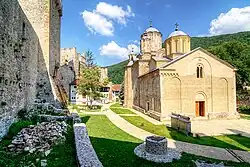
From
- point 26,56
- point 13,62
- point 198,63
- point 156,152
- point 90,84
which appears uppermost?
point 198,63

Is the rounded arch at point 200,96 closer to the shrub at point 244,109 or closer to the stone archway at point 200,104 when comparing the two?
the stone archway at point 200,104

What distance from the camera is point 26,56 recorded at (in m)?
13.9

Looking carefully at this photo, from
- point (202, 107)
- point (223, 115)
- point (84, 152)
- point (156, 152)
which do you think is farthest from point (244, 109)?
point (84, 152)

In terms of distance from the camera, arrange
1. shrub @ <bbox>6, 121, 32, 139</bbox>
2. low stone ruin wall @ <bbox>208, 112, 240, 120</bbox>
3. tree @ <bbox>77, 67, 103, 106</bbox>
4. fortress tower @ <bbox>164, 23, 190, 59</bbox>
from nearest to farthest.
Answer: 1. shrub @ <bbox>6, 121, 32, 139</bbox>
2. low stone ruin wall @ <bbox>208, 112, 240, 120</bbox>
3. fortress tower @ <bbox>164, 23, 190, 59</bbox>
4. tree @ <bbox>77, 67, 103, 106</bbox>

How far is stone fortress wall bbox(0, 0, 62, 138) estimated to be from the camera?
32.4ft

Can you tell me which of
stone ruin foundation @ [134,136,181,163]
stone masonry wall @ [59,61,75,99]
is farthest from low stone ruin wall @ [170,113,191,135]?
stone masonry wall @ [59,61,75,99]

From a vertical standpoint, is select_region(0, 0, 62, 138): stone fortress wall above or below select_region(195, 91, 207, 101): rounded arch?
above

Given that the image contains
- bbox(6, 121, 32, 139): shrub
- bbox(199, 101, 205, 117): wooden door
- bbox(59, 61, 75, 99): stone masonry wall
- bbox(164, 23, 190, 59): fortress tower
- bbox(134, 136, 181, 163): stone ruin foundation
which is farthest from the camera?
bbox(59, 61, 75, 99): stone masonry wall

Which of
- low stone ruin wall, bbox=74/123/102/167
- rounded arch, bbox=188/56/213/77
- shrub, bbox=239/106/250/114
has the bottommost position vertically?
shrub, bbox=239/106/250/114

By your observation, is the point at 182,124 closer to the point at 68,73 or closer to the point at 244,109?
the point at 244,109

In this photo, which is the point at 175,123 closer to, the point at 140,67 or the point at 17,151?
the point at 17,151

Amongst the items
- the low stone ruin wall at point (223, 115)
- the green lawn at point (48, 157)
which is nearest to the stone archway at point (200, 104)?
the low stone ruin wall at point (223, 115)

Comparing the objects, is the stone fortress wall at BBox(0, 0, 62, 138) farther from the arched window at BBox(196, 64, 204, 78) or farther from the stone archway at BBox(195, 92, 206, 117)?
the arched window at BBox(196, 64, 204, 78)

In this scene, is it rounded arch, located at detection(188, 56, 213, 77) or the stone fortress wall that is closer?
the stone fortress wall
